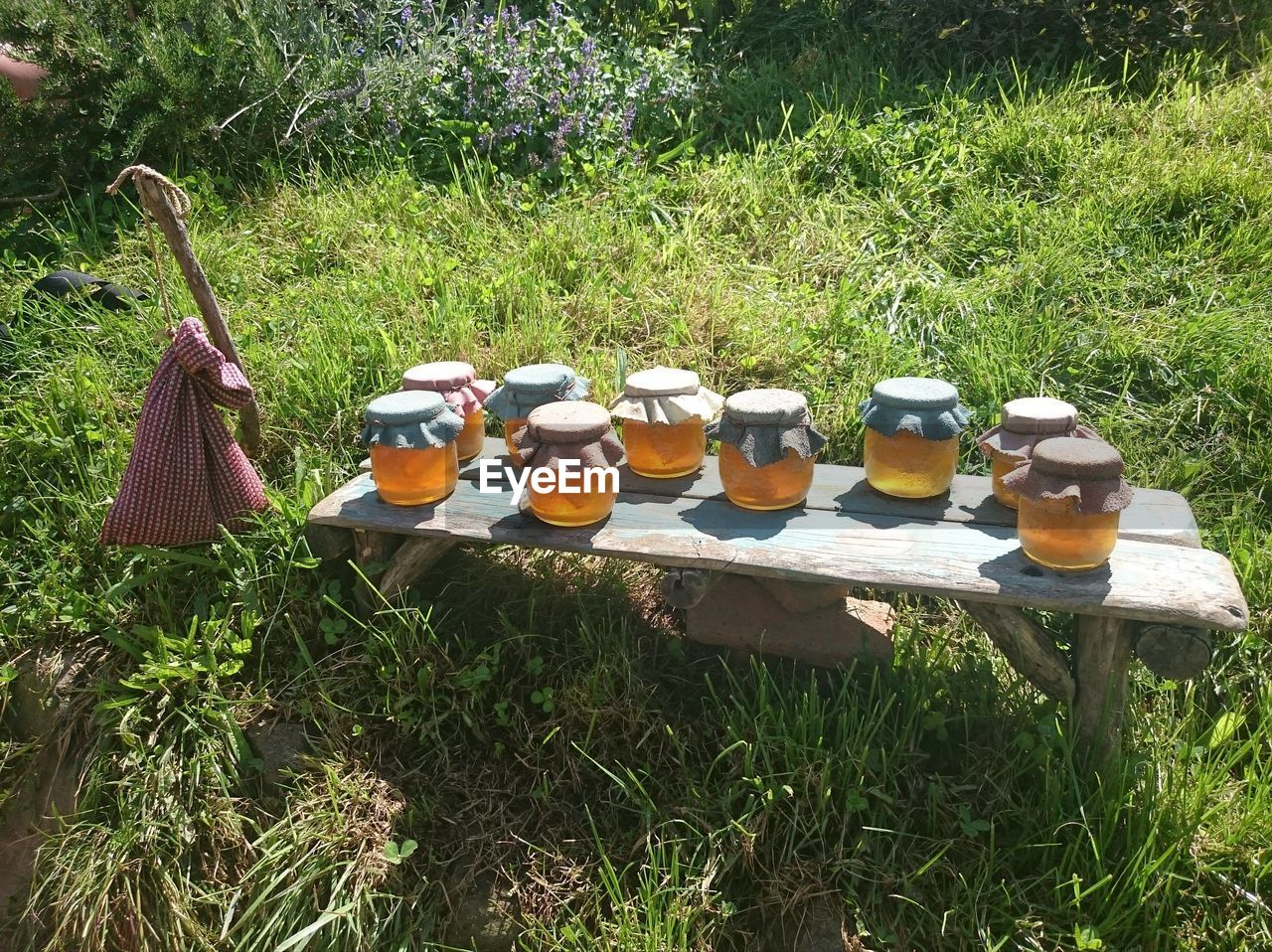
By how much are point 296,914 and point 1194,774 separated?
1.80 meters

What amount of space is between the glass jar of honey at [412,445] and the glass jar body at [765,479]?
22.6 inches

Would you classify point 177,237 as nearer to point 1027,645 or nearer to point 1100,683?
point 1027,645

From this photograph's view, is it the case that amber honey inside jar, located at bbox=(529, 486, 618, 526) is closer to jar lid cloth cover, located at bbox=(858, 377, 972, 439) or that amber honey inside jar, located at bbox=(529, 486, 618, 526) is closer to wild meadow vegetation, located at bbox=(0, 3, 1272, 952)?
wild meadow vegetation, located at bbox=(0, 3, 1272, 952)

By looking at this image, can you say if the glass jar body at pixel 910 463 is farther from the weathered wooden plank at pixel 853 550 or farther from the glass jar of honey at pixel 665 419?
the glass jar of honey at pixel 665 419

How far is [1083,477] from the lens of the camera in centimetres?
176

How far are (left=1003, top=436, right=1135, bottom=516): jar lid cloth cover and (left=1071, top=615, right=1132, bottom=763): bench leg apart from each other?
0.24 meters

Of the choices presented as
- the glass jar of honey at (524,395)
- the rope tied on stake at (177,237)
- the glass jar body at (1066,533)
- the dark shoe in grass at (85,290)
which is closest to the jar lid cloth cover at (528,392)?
the glass jar of honey at (524,395)

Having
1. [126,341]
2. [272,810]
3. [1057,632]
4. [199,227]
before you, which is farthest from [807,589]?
[199,227]

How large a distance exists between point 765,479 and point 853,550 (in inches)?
9.2

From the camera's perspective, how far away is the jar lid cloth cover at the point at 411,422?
2119mm

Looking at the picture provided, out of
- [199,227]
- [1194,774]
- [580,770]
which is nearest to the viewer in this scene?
[1194,774]

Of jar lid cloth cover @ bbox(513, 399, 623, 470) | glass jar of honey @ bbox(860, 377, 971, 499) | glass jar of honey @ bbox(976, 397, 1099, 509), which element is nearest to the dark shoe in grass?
Result: jar lid cloth cover @ bbox(513, 399, 623, 470)

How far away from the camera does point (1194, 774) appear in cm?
205

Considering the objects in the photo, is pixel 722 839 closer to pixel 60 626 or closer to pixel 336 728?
pixel 336 728
